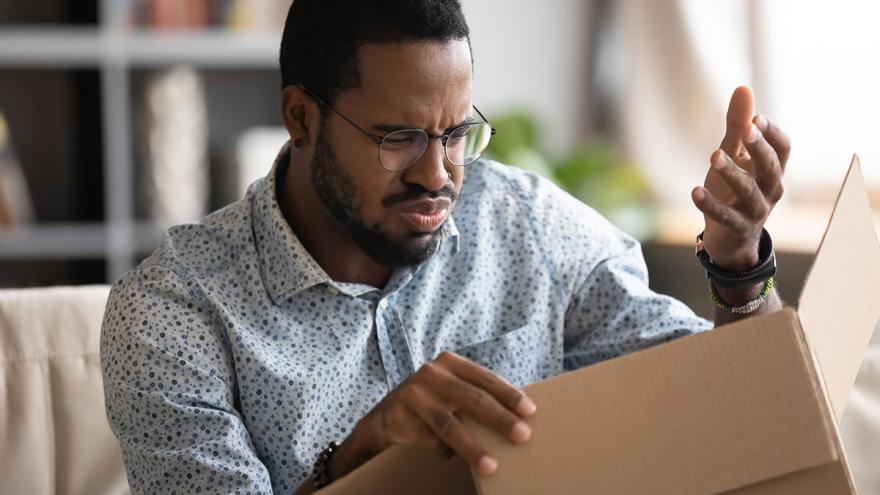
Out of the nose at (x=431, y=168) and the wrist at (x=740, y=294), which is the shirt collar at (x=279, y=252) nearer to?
the nose at (x=431, y=168)

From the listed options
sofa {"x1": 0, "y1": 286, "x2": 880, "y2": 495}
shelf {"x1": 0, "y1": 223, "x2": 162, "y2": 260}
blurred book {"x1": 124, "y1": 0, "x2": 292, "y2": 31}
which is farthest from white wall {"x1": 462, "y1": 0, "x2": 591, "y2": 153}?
sofa {"x1": 0, "y1": 286, "x2": 880, "y2": 495}

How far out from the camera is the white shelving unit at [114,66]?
3.54 m

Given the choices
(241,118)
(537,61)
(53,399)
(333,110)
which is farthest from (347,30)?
(537,61)

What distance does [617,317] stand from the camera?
1534mm

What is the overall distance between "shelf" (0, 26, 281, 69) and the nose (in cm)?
232

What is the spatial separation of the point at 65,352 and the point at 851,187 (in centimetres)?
94

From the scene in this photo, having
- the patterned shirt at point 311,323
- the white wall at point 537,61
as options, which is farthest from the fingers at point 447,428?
the white wall at point 537,61

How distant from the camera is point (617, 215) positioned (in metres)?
3.56

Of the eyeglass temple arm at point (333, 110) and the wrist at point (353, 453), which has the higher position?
the eyeglass temple arm at point (333, 110)

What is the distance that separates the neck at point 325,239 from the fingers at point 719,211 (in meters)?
0.43

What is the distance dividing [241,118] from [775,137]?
9.35ft

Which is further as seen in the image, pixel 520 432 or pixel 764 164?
pixel 764 164

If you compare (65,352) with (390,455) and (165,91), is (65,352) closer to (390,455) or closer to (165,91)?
(390,455)

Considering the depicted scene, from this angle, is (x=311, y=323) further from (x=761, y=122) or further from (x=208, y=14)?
(x=208, y=14)
